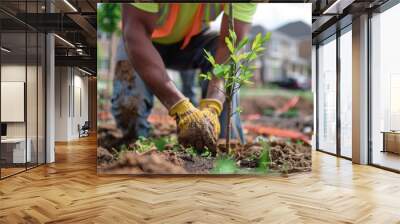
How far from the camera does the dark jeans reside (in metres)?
6.13

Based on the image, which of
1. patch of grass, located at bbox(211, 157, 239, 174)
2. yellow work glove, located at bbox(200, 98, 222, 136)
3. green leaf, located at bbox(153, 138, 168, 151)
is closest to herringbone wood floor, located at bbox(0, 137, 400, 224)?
patch of grass, located at bbox(211, 157, 239, 174)

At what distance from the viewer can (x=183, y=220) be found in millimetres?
3709

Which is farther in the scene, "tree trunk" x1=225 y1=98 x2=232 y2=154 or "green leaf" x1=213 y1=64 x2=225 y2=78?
"tree trunk" x1=225 y1=98 x2=232 y2=154

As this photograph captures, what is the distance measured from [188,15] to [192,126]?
173 cm

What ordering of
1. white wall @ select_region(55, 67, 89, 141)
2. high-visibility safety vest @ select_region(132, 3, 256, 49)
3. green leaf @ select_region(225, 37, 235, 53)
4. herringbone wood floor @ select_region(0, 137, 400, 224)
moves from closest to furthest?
herringbone wood floor @ select_region(0, 137, 400, 224), green leaf @ select_region(225, 37, 235, 53), high-visibility safety vest @ select_region(132, 3, 256, 49), white wall @ select_region(55, 67, 89, 141)

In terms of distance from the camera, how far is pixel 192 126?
6.15 m

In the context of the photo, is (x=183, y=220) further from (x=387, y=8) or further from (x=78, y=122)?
(x=78, y=122)

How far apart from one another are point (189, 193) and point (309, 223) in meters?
1.75

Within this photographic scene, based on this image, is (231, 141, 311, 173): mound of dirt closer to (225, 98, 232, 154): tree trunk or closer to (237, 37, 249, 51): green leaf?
(225, 98, 232, 154): tree trunk

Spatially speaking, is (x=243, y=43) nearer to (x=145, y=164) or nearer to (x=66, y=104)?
(x=145, y=164)

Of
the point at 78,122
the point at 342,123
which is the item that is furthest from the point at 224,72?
the point at 78,122

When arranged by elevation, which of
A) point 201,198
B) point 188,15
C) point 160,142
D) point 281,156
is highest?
point 188,15

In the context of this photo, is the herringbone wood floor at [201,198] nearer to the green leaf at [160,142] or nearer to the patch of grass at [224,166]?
the patch of grass at [224,166]

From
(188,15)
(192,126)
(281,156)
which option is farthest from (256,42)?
(281,156)
